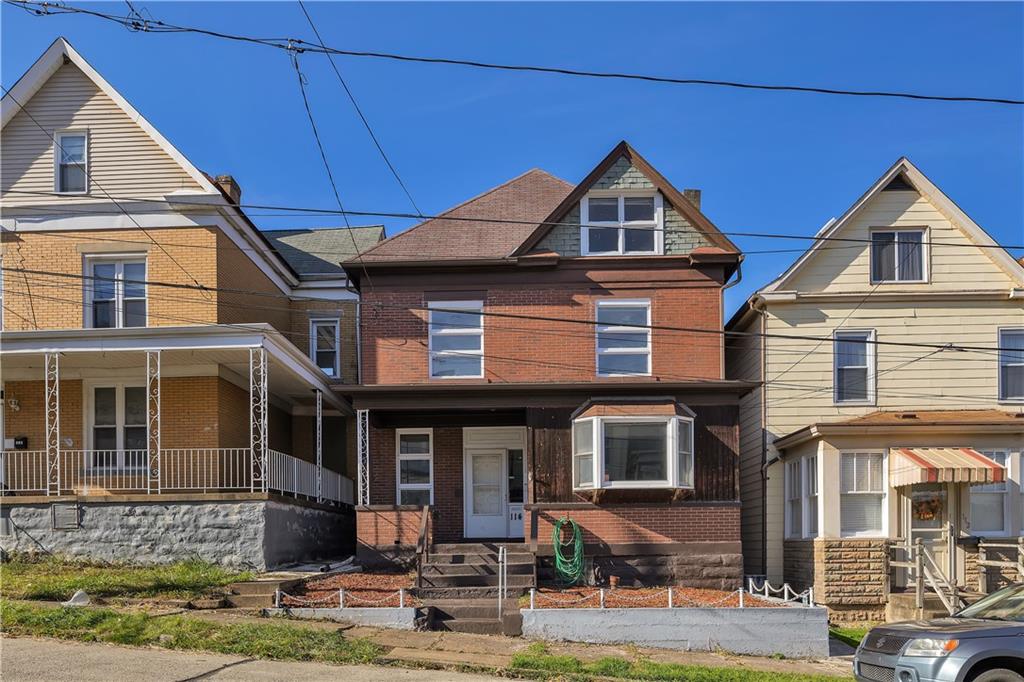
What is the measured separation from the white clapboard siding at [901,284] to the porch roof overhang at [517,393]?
3.63 m

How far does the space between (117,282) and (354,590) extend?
29.1 feet

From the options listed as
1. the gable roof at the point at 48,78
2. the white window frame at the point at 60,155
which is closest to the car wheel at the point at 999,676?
the gable roof at the point at 48,78

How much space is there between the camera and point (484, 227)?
23094 mm

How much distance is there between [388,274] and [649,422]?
247 inches

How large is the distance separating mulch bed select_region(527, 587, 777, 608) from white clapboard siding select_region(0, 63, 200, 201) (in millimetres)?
11329

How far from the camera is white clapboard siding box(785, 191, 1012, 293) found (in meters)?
22.9

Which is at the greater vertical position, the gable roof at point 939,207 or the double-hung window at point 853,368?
the gable roof at point 939,207

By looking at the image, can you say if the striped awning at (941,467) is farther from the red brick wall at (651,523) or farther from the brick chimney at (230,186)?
the brick chimney at (230,186)

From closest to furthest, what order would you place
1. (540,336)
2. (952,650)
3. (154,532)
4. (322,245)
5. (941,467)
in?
(952,650)
(154,532)
(941,467)
(540,336)
(322,245)

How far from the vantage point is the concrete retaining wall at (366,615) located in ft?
52.2

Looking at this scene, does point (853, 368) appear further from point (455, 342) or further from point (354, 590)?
point (354, 590)

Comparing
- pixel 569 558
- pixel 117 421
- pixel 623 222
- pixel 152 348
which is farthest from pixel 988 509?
pixel 117 421

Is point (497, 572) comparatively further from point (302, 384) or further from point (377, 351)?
point (302, 384)

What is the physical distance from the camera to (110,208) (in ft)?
70.8
